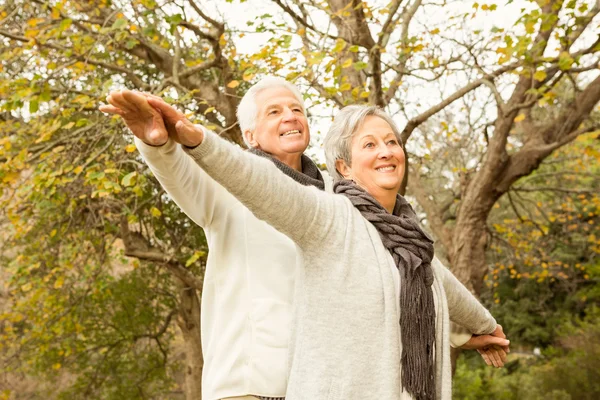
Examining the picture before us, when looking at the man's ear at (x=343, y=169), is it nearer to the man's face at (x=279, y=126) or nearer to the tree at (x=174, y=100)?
the man's face at (x=279, y=126)

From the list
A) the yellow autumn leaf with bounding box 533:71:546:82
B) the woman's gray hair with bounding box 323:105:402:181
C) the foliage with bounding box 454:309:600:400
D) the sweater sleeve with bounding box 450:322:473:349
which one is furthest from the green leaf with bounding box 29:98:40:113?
the foliage with bounding box 454:309:600:400

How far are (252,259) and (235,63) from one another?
174 inches

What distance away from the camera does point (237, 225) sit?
1711 mm

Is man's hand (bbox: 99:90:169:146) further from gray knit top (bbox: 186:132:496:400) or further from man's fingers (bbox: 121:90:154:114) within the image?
gray knit top (bbox: 186:132:496:400)

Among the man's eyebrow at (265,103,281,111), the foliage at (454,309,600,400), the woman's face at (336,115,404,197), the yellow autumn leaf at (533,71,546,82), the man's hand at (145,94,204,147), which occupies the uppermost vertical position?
the yellow autumn leaf at (533,71,546,82)

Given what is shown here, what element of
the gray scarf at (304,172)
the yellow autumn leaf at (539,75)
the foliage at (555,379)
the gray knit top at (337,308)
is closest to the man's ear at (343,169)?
the gray scarf at (304,172)

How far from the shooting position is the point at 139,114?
124 centimetres

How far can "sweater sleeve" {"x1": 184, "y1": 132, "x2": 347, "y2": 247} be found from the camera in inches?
49.0

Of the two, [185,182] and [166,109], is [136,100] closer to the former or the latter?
[166,109]

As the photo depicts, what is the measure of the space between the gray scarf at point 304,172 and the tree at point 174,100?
1.52 meters

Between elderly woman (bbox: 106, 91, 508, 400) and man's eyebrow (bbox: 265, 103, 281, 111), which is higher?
man's eyebrow (bbox: 265, 103, 281, 111)

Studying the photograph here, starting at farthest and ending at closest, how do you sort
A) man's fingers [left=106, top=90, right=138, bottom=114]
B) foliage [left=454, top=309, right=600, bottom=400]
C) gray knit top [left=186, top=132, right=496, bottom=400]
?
foliage [left=454, top=309, right=600, bottom=400] → gray knit top [left=186, top=132, right=496, bottom=400] → man's fingers [left=106, top=90, right=138, bottom=114]

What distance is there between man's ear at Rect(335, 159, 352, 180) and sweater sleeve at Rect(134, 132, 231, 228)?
0.33 metres

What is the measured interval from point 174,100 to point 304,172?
1.94 m
